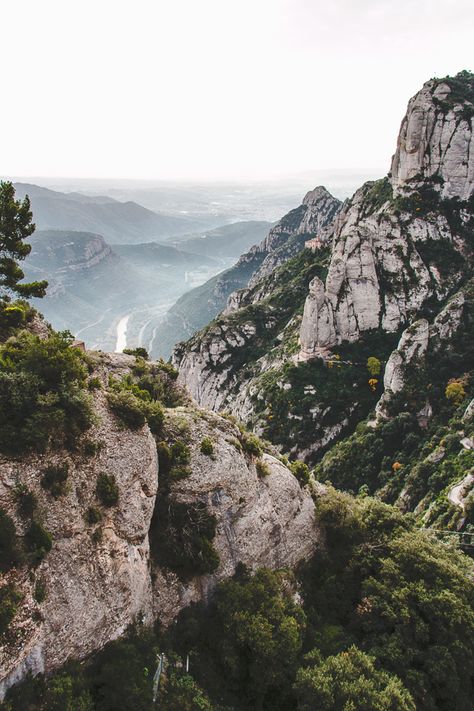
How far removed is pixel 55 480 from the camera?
19.1 meters

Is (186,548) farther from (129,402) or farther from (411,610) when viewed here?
(411,610)

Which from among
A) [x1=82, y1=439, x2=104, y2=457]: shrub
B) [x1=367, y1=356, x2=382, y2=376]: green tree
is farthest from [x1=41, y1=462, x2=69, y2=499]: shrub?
[x1=367, y1=356, x2=382, y2=376]: green tree

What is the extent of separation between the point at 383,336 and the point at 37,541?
7985 cm

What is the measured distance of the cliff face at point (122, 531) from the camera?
1691cm

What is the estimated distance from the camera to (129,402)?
23875 mm

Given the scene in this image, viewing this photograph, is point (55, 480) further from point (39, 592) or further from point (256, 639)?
point (256, 639)

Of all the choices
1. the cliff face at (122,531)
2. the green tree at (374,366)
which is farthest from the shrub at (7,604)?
the green tree at (374,366)

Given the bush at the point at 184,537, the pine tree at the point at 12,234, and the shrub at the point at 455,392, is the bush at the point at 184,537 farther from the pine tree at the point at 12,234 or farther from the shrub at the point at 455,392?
the shrub at the point at 455,392

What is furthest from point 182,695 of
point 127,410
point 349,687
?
point 127,410

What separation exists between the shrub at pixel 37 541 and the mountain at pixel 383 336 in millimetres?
48970

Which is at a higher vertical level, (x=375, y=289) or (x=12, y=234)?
(x=12, y=234)

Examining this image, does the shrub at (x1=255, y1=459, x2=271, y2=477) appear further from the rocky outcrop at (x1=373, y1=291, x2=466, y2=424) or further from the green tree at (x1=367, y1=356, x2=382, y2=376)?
the green tree at (x1=367, y1=356, x2=382, y2=376)

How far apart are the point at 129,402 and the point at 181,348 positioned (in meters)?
97.9

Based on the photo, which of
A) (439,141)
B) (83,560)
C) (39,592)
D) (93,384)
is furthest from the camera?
(439,141)
